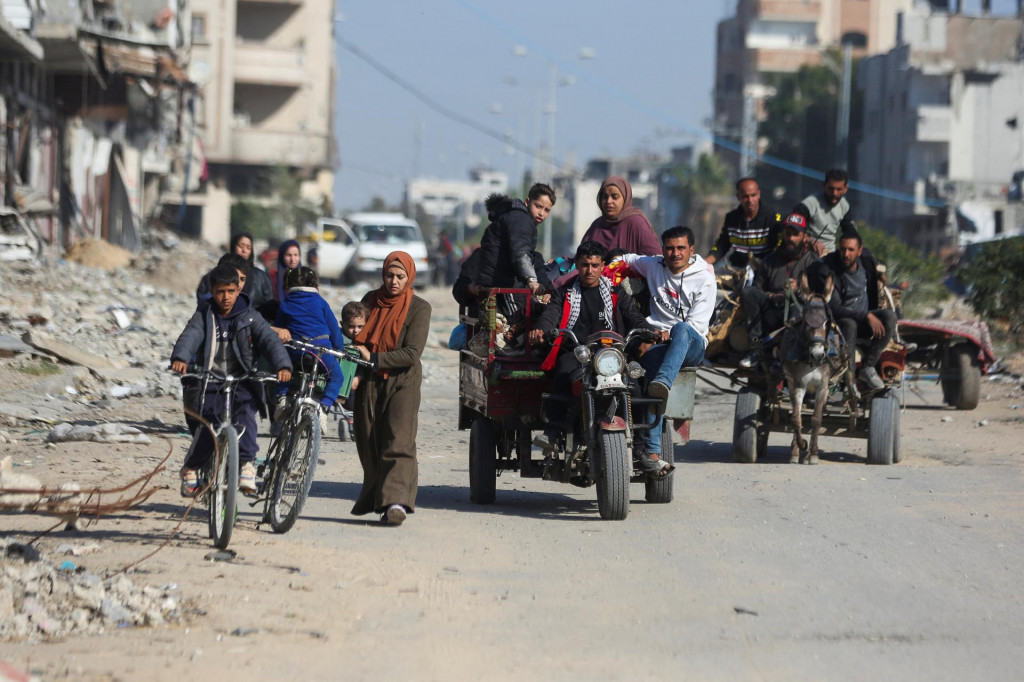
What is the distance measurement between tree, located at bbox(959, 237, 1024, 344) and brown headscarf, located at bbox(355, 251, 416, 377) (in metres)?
14.9

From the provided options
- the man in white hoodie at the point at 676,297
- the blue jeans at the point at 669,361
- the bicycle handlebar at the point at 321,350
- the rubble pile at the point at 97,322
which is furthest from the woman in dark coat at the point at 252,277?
the blue jeans at the point at 669,361

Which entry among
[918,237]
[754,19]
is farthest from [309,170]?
[754,19]

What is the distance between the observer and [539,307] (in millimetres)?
9359

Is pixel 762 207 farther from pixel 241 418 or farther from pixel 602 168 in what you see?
pixel 602 168

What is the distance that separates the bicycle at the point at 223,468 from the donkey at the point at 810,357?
5213mm

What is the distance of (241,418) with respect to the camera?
26.5 feet

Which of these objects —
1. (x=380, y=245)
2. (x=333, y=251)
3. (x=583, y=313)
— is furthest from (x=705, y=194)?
(x=583, y=313)

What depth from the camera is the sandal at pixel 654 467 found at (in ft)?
29.6

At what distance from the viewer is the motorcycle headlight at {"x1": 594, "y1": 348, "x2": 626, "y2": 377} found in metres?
8.56

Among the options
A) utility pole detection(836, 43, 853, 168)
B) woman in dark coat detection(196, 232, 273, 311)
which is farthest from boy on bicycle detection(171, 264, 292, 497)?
utility pole detection(836, 43, 853, 168)

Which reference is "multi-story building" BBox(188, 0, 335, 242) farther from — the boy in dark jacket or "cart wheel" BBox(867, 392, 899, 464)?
the boy in dark jacket

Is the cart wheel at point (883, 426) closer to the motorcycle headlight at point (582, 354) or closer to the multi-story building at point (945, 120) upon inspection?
the motorcycle headlight at point (582, 354)

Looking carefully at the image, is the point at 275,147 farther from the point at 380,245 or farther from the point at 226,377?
the point at 226,377

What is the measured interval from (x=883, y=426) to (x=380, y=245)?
88.9 feet
